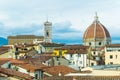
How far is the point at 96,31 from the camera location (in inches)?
5079

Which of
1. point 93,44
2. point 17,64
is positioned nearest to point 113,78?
point 17,64

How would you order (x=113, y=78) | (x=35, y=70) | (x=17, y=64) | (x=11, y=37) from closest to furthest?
(x=113, y=78) < (x=35, y=70) < (x=17, y=64) < (x=11, y=37)

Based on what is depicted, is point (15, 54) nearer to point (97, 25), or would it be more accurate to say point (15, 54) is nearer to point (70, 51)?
point (70, 51)

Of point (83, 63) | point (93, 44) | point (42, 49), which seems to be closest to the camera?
point (83, 63)

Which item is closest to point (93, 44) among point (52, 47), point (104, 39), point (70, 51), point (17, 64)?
point (104, 39)

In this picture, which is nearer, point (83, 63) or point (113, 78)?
point (113, 78)

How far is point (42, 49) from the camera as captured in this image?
10812 cm

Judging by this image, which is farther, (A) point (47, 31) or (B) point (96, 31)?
(A) point (47, 31)

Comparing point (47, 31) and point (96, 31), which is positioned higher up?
point (96, 31)

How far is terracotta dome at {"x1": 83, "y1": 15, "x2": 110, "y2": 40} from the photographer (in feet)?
422

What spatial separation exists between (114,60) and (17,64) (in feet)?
138

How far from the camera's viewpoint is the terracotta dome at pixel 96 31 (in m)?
129

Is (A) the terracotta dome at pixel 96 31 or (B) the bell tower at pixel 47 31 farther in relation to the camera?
(B) the bell tower at pixel 47 31

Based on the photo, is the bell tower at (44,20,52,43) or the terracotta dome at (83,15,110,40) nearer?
the terracotta dome at (83,15,110,40)
